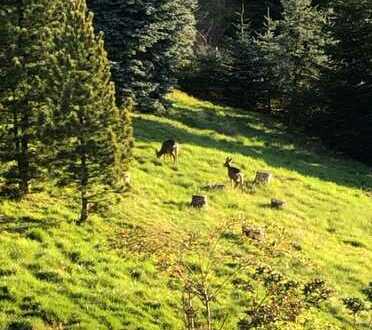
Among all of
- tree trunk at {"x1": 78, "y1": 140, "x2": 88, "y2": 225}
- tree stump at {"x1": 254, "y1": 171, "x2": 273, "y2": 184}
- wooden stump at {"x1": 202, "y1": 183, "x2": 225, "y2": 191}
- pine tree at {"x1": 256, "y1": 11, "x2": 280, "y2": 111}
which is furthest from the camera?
pine tree at {"x1": 256, "y1": 11, "x2": 280, "y2": 111}

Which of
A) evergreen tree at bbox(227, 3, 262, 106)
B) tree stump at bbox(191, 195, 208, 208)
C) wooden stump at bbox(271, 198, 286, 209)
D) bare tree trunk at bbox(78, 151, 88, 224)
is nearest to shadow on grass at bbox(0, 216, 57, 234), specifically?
A: bare tree trunk at bbox(78, 151, 88, 224)

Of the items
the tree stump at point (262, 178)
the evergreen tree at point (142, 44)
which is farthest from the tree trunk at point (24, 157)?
the evergreen tree at point (142, 44)

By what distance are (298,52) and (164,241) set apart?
93.3 feet

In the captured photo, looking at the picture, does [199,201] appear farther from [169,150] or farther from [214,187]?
Result: [169,150]

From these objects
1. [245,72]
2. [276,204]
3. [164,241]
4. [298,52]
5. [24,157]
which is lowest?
[164,241]

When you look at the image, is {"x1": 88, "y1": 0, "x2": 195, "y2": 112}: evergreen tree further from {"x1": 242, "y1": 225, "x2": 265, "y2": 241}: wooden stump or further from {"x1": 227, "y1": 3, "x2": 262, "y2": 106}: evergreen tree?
{"x1": 242, "y1": 225, "x2": 265, "y2": 241}: wooden stump

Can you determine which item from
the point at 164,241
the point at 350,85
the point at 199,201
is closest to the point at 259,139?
the point at 350,85

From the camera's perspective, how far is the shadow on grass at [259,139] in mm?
37812

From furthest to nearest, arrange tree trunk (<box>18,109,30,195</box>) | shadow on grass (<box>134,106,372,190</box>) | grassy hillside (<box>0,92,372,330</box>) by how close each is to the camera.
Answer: shadow on grass (<box>134,106,372,190</box>) → tree trunk (<box>18,109,30,195</box>) → grassy hillside (<box>0,92,372,330</box>)

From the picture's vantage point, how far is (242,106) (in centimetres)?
5328

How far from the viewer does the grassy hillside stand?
64.8ft

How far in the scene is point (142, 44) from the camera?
40.3m

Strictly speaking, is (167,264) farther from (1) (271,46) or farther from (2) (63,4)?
(1) (271,46)

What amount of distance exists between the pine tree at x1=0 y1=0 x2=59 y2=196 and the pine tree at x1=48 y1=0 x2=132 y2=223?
3.23ft
